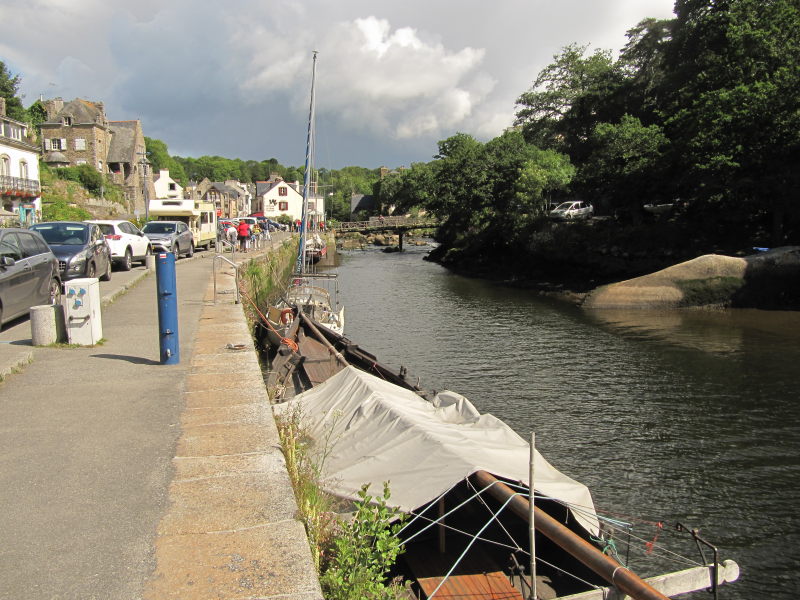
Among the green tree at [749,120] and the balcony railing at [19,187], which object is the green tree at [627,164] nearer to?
the green tree at [749,120]

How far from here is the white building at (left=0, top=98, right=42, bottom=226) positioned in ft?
134

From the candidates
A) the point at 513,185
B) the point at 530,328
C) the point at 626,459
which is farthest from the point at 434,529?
the point at 513,185

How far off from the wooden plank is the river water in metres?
0.72

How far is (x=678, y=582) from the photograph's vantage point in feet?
21.7

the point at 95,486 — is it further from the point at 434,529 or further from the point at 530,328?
the point at 530,328

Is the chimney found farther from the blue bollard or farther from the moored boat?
the moored boat

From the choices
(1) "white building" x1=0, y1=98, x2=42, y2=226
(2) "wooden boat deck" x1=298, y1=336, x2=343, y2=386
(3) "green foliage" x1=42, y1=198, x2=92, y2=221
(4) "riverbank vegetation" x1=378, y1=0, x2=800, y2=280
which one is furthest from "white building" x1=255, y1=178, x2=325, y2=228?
(2) "wooden boat deck" x1=298, y1=336, x2=343, y2=386

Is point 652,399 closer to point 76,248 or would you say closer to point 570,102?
point 76,248

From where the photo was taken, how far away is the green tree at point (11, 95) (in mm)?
65875

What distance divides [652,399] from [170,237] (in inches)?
892

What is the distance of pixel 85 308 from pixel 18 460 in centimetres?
528

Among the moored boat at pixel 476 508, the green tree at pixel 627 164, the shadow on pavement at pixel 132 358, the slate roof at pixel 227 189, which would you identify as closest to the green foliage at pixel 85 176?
the slate roof at pixel 227 189

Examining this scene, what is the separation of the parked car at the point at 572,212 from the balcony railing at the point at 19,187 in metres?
36.4

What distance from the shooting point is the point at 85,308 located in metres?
10.5
